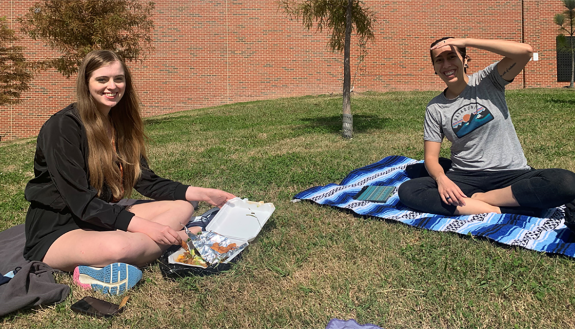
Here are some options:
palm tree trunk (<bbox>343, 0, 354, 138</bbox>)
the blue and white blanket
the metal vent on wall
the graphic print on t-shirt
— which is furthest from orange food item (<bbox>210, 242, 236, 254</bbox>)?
the metal vent on wall

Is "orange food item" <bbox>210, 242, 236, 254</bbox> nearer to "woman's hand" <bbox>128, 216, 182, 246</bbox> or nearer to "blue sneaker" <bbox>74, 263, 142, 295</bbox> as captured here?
"woman's hand" <bbox>128, 216, 182, 246</bbox>

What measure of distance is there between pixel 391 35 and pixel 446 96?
15176 millimetres

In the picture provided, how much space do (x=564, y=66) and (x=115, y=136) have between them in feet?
70.3

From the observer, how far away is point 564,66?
62.3 feet

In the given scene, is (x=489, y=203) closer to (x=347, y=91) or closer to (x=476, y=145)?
(x=476, y=145)

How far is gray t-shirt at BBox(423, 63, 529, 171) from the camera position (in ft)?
10.6

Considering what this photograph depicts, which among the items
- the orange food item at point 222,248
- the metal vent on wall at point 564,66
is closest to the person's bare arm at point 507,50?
the orange food item at point 222,248

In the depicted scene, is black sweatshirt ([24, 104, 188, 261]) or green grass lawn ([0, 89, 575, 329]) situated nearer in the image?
green grass lawn ([0, 89, 575, 329])

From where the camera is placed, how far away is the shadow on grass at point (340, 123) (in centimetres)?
892

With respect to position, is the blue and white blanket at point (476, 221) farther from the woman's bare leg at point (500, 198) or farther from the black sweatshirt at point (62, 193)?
the black sweatshirt at point (62, 193)

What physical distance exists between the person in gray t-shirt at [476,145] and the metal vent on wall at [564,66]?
62.1ft

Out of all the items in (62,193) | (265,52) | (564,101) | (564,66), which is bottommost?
(62,193)

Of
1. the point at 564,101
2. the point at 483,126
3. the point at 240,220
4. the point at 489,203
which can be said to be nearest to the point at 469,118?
the point at 483,126

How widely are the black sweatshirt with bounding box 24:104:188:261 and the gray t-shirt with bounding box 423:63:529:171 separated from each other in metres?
2.49
